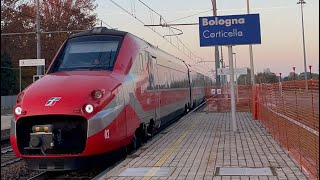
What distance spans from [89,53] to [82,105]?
8.29 ft

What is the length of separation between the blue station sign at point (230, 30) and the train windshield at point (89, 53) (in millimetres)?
5079

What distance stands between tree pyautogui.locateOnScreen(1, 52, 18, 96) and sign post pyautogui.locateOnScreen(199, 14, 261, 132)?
3221cm

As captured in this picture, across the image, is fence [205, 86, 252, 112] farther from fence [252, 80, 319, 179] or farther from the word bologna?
fence [252, 80, 319, 179]

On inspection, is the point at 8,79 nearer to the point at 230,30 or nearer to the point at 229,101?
the point at 229,101

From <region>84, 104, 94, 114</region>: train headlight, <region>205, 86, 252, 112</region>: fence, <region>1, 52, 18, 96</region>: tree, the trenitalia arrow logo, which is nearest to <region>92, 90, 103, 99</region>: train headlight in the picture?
<region>84, 104, 94, 114</region>: train headlight

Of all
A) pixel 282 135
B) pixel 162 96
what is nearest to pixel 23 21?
pixel 162 96

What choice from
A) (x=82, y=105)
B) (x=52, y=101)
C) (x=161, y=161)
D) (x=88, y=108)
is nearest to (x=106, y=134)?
(x=88, y=108)

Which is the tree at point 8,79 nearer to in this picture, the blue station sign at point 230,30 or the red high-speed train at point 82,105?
the blue station sign at point 230,30

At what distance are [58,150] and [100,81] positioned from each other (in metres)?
1.62

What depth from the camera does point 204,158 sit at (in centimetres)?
944

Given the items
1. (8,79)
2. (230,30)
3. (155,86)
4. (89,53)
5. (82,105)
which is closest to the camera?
(82,105)

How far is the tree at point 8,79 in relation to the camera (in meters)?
44.8

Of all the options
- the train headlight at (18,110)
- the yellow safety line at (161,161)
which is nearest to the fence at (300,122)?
the yellow safety line at (161,161)

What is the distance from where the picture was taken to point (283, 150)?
1027 centimetres
